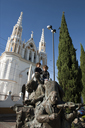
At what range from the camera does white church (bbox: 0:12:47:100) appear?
15.7 metres

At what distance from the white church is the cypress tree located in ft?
27.6

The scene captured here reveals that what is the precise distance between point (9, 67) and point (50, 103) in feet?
51.6

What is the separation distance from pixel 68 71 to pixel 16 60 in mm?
11968

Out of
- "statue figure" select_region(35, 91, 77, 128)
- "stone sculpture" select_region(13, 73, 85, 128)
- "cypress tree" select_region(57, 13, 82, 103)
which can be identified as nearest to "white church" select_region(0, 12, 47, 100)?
"cypress tree" select_region(57, 13, 82, 103)

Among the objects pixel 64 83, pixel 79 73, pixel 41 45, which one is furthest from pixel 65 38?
pixel 41 45

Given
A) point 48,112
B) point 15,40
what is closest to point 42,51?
point 15,40

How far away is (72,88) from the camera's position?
8.10 metres

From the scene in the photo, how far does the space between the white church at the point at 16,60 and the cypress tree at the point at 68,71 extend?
27.6ft

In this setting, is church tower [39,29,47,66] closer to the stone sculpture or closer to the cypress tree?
the cypress tree

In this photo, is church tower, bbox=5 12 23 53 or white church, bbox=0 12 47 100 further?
church tower, bbox=5 12 23 53

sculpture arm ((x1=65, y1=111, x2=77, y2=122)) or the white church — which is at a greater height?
the white church

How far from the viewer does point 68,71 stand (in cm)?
880

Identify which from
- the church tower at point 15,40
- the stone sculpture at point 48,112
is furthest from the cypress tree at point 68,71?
the church tower at point 15,40

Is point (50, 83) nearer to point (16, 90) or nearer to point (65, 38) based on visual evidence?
point (65, 38)
